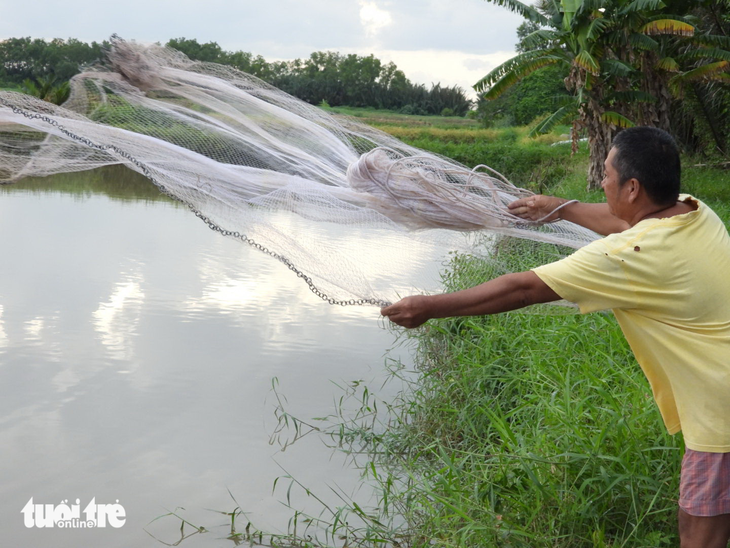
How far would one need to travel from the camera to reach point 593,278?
5.25 ft

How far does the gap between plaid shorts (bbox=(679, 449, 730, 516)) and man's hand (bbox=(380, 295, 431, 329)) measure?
724 mm

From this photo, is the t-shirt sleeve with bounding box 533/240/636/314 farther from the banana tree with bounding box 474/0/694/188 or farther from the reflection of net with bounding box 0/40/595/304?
the banana tree with bounding box 474/0/694/188

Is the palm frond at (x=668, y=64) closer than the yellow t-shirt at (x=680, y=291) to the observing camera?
No

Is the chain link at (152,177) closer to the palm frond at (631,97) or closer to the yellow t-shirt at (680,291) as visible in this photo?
the yellow t-shirt at (680,291)

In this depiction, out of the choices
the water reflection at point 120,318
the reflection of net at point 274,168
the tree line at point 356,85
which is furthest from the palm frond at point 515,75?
the tree line at point 356,85

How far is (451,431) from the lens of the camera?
3.82 m

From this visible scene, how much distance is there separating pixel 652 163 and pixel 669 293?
0.32 m

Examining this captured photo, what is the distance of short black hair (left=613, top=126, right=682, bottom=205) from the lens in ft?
5.50

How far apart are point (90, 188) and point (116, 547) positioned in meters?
12.4

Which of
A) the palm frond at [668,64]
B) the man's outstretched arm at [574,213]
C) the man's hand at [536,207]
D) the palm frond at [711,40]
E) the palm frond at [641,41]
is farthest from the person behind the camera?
the palm frond at [668,64]

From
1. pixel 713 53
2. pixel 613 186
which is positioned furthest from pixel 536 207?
pixel 713 53

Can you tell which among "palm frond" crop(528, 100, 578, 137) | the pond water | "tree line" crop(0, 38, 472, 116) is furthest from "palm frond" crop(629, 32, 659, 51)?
"tree line" crop(0, 38, 472, 116)

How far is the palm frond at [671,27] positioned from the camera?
9.52 m

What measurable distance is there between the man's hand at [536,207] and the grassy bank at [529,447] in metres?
0.43
